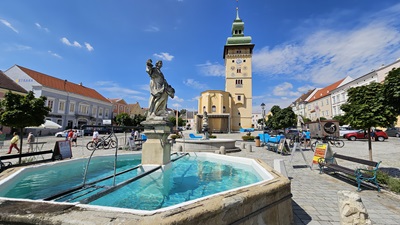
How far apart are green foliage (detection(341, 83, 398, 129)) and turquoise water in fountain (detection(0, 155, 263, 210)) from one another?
4704mm

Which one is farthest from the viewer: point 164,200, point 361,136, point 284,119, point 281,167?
point 361,136

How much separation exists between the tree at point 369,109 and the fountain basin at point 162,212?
248 inches

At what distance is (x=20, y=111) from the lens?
8195mm

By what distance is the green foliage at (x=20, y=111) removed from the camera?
8094mm

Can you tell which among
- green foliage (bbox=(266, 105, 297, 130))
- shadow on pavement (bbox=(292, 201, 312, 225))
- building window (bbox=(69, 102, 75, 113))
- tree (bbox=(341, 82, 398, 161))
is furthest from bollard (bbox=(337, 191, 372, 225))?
building window (bbox=(69, 102, 75, 113))

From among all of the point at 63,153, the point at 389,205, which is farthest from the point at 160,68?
the point at 389,205

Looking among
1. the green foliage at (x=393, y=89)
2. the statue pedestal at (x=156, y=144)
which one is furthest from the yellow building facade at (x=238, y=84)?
the statue pedestal at (x=156, y=144)

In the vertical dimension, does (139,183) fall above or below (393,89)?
below

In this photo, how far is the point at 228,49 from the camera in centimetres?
5622

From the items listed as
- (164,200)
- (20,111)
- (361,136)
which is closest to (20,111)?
(20,111)

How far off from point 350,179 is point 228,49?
54.9 meters

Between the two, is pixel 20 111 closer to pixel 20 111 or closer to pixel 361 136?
pixel 20 111

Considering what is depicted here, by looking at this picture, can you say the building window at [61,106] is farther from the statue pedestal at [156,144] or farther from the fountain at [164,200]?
the statue pedestal at [156,144]

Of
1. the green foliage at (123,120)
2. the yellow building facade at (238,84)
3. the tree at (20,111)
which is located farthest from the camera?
the yellow building facade at (238,84)
